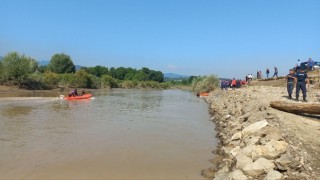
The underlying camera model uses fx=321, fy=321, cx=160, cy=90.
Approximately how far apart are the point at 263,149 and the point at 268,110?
6360 mm

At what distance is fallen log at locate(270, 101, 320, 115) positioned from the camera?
13148mm

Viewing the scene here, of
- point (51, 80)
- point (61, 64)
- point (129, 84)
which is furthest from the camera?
point (129, 84)

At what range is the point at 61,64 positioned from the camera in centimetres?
9762

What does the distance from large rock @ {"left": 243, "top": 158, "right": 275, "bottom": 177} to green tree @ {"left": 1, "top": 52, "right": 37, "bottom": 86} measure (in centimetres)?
5285

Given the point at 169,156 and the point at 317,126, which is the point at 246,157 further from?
the point at 317,126

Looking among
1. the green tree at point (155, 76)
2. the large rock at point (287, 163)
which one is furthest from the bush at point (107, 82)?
the large rock at point (287, 163)

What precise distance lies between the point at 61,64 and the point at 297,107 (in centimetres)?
9149

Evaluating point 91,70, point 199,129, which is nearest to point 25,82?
point 199,129

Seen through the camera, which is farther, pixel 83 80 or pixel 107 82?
pixel 107 82

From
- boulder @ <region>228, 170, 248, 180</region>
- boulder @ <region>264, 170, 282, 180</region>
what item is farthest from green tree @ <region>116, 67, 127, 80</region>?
boulder @ <region>264, 170, 282, 180</region>

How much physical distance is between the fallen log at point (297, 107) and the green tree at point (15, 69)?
48521 mm

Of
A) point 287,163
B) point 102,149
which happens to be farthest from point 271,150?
point 102,149

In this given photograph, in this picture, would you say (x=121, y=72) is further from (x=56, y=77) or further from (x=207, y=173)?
(x=207, y=173)

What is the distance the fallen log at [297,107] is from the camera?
13148mm
